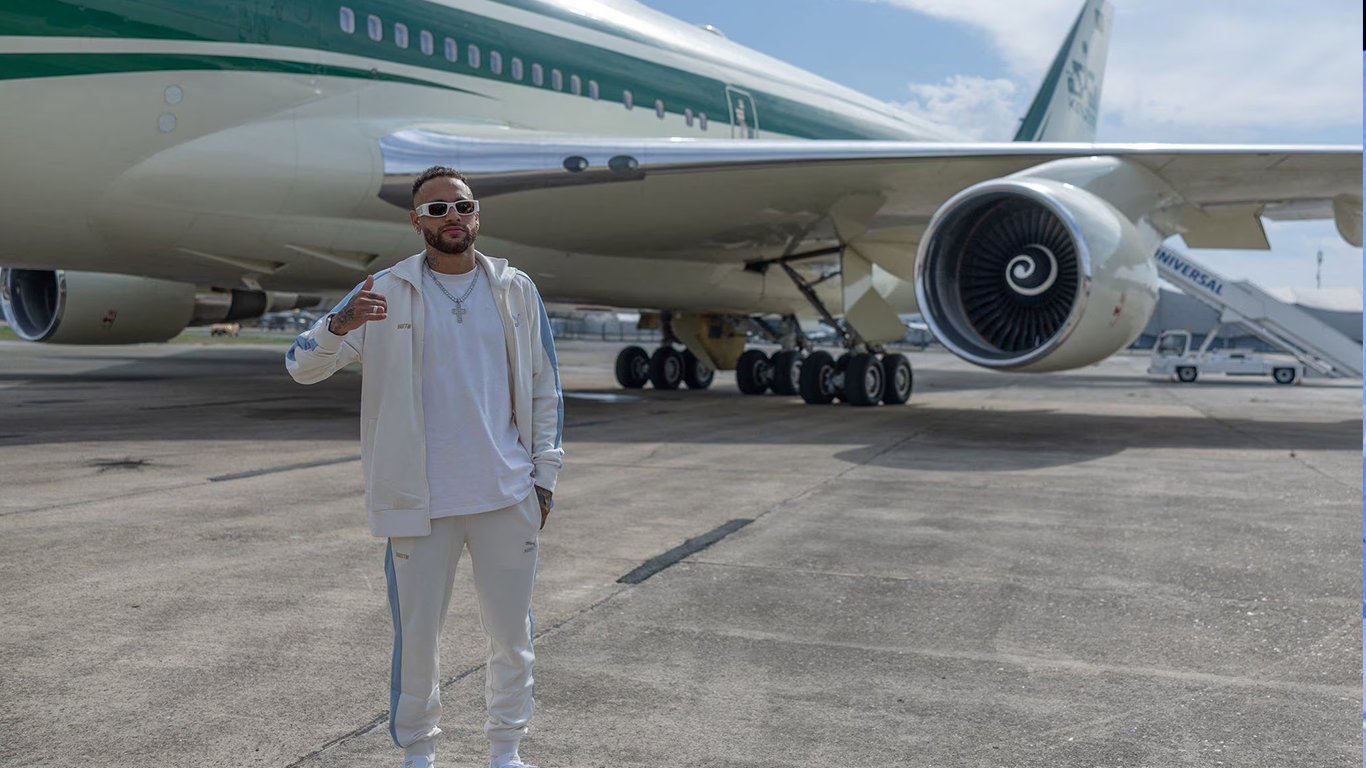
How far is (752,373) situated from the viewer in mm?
15750

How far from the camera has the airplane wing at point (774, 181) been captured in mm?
8664

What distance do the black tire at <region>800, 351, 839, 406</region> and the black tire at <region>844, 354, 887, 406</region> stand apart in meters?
0.33

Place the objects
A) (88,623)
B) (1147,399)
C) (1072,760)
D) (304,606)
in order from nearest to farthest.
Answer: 1. (1072,760)
2. (88,623)
3. (304,606)
4. (1147,399)

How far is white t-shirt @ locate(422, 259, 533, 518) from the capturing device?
7.28 ft

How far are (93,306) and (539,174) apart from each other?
21.4ft

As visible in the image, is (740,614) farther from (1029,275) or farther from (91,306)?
(91,306)

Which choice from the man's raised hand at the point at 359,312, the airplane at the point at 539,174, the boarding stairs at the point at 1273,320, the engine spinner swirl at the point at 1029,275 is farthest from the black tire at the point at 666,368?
the man's raised hand at the point at 359,312

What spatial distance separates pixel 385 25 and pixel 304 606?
20.4 feet

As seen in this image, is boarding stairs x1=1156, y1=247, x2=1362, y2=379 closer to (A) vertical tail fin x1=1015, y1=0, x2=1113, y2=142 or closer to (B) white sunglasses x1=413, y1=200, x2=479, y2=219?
(A) vertical tail fin x1=1015, y1=0, x2=1113, y2=142

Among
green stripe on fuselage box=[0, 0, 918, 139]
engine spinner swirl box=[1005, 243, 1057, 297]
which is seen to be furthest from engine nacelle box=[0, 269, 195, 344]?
engine spinner swirl box=[1005, 243, 1057, 297]

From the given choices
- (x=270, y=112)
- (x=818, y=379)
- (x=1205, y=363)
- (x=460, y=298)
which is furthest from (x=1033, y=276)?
(x=1205, y=363)

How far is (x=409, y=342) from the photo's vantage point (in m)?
2.21

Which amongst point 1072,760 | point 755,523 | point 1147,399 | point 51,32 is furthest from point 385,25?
point 1147,399

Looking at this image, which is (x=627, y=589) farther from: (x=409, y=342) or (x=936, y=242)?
(x=936, y=242)
